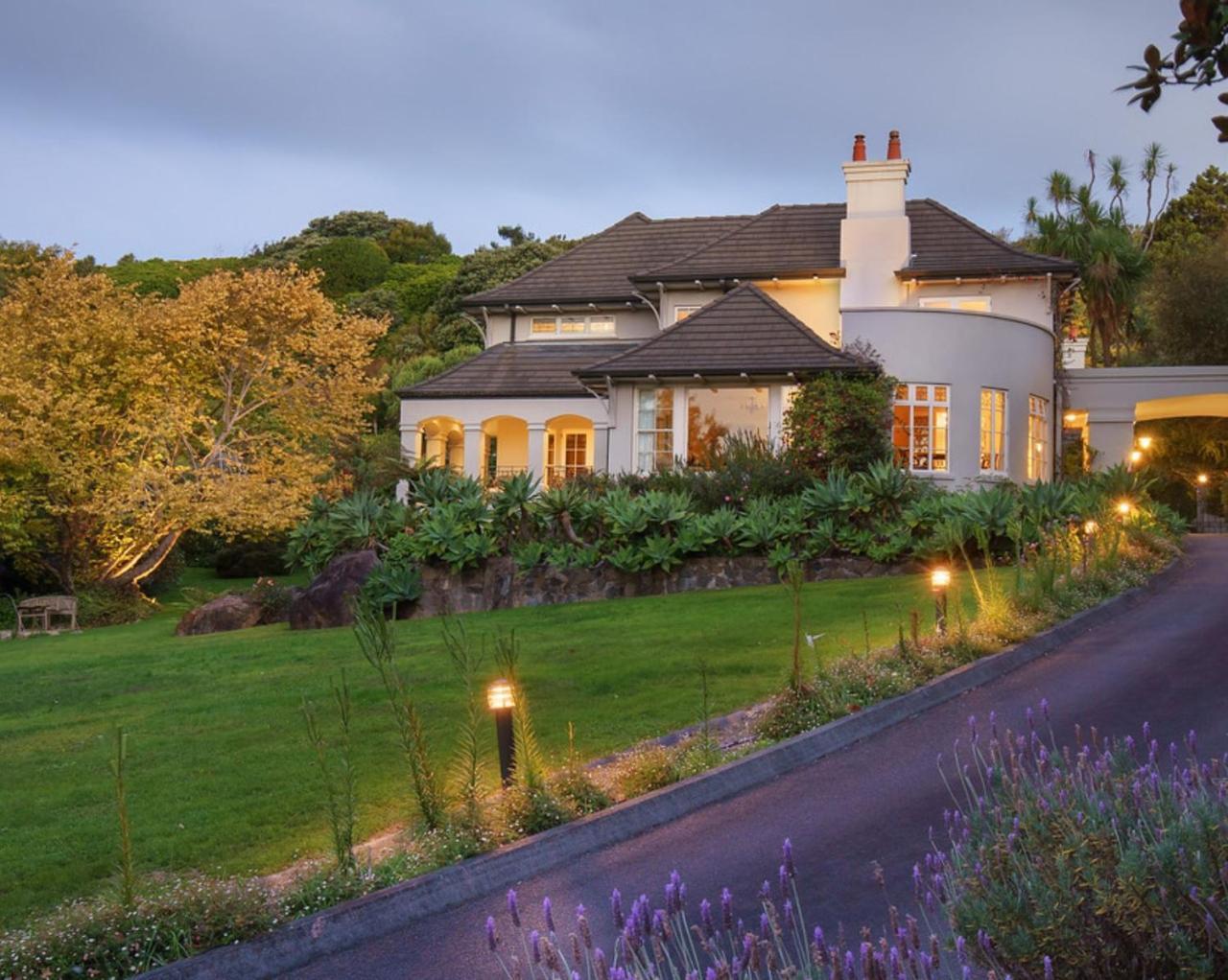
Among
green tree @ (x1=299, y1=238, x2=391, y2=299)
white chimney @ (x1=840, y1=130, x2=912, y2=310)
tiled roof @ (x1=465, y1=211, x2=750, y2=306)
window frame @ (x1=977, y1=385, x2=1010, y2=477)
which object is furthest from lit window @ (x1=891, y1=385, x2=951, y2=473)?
green tree @ (x1=299, y1=238, x2=391, y2=299)

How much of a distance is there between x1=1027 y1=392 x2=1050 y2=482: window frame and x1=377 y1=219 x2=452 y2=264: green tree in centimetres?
5417

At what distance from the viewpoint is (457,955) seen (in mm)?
6188

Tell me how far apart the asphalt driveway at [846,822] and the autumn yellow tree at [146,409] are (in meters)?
22.9

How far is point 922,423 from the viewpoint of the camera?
1011 inches

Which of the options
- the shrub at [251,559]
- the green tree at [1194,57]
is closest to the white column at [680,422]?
the shrub at [251,559]

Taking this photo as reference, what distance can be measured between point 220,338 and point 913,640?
79.1ft

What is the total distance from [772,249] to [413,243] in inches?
2020

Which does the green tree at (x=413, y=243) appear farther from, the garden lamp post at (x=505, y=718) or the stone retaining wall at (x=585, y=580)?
the garden lamp post at (x=505, y=718)

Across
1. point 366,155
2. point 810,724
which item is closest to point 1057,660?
point 810,724

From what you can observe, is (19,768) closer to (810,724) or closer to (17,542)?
(810,724)

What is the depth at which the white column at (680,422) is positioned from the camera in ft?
87.0

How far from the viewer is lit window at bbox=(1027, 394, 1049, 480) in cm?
2777

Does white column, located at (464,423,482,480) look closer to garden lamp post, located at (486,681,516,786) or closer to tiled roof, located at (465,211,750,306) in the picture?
tiled roof, located at (465,211,750,306)

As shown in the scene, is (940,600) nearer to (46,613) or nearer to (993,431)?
(993,431)
